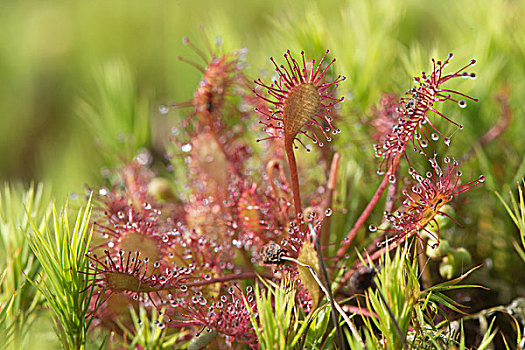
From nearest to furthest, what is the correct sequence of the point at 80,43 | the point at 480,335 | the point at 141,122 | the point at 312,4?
the point at 480,335
the point at 312,4
the point at 141,122
the point at 80,43

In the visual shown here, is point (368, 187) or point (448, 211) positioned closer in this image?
point (448, 211)

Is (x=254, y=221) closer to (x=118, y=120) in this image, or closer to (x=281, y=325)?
(x=281, y=325)


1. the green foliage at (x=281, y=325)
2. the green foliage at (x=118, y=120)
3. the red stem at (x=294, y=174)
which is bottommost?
the green foliage at (x=281, y=325)

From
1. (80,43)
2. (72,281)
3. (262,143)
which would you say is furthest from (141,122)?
(80,43)

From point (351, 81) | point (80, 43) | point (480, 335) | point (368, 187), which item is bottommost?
point (480, 335)

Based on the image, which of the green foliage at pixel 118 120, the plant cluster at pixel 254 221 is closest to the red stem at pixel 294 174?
the plant cluster at pixel 254 221

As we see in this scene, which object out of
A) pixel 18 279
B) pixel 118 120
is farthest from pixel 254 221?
pixel 118 120

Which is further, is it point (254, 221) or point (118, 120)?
point (118, 120)

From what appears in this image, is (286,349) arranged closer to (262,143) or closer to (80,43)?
(262,143)

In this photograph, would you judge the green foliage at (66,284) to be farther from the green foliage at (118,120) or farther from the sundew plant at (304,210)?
the green foliage at (118,120)
